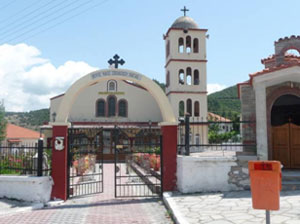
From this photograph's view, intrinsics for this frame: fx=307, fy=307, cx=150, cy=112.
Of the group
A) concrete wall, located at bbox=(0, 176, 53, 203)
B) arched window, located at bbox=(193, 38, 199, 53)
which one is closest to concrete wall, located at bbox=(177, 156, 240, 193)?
concrete wall, located at bbox=(0, 176, 53, 203)

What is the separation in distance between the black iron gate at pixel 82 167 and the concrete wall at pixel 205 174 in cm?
266

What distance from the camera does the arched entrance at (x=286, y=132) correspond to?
10.1 metres

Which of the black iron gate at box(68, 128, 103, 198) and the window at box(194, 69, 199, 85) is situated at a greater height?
the window at box(194, 69, 199, 85)

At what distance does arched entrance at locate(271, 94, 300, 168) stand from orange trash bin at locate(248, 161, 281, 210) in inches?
242

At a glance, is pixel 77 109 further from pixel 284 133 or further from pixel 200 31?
pixel 284 133

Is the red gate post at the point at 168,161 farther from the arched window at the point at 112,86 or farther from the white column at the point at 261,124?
the arched window at the point at 112,86

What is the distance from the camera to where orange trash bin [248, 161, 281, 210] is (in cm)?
446

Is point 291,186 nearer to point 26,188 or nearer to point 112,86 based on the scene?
point 26,188

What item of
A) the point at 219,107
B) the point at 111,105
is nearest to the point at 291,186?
the point at 111,105

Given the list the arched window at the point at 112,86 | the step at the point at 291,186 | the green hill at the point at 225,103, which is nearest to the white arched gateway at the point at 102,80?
the step at the point at 291,186

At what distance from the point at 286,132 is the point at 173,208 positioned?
5379 millimetres

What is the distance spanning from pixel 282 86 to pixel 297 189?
3147mm

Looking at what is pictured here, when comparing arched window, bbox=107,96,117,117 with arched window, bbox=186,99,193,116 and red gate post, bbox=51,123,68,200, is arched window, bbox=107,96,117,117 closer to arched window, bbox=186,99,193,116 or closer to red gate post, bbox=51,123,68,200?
arched window, bbox=186,99,193,116

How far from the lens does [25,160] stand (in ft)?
29.8
